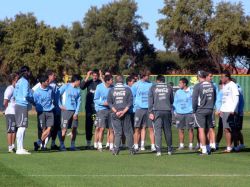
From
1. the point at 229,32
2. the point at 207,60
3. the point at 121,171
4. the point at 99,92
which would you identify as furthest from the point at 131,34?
the point at 121,171

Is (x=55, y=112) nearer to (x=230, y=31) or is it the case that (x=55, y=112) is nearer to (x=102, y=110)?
(x=102, y=110)

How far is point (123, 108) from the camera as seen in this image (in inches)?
749

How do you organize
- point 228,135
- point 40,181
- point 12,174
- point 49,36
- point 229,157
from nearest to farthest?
point 40,181, point 12,174, point 229,157, point 228,135, point 49,36

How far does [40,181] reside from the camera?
13164 mm

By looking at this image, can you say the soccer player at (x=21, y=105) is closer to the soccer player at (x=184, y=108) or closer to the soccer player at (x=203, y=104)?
the soccer player at (x=203, y=104)

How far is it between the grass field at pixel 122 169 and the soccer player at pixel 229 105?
689 millimetres

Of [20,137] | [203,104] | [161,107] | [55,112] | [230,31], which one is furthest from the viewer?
[230,31]

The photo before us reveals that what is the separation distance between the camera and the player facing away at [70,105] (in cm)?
2069

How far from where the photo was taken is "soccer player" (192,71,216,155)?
1900cm

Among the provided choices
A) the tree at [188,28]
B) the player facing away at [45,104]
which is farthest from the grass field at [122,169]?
the tree at [188,28]

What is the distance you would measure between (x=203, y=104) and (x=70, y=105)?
3771 mm

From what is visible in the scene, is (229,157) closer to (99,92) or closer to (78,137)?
(99,92)

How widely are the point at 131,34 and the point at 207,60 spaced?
50.0 feet

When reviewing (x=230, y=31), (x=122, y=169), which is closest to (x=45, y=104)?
(x=122, y=169)
